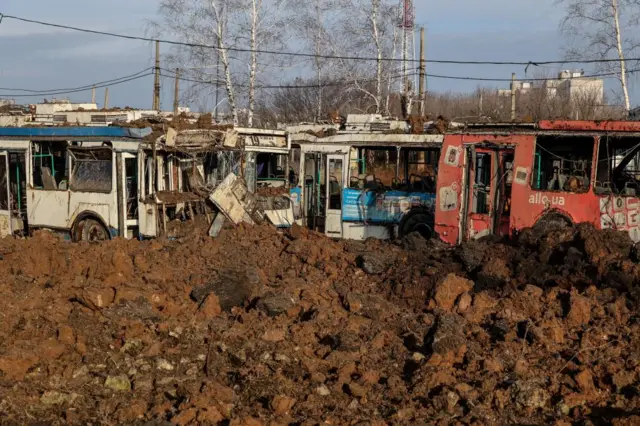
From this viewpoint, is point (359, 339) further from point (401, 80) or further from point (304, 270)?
point (401, 80)

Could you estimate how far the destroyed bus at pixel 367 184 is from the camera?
18391 mm

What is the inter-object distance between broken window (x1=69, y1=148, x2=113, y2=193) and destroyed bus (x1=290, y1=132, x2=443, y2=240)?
14.9 ft

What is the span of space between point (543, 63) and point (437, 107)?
127ft

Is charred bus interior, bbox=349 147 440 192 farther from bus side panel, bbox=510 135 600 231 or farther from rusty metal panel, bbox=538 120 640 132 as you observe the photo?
rusty metal panel, bbox=538 120 640 132

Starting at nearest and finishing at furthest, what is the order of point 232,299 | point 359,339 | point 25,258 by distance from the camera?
point 359,339
point 232,299
point 25,258

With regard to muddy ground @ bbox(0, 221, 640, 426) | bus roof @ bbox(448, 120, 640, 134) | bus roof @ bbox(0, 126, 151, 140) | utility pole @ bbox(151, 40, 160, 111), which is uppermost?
utility pole @ bbox(151, 40, 160, 111)

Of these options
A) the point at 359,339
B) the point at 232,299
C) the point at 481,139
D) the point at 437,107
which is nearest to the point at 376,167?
the point at 481,139

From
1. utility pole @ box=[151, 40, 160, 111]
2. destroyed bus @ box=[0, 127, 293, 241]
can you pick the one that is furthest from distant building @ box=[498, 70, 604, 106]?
destroyed bus @ box=[0, 127, 293, 241]

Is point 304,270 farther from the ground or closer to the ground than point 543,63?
closer to the ground

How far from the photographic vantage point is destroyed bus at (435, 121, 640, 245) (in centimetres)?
1495

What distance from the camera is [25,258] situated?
12883 millimetres

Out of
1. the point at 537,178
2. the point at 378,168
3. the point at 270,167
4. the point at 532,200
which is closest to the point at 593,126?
the point at 537,178

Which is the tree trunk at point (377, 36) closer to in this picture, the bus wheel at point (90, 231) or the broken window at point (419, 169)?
the broken window at point (419, 169)

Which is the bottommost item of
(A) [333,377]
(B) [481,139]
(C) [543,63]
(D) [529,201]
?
(A) [333,377]
